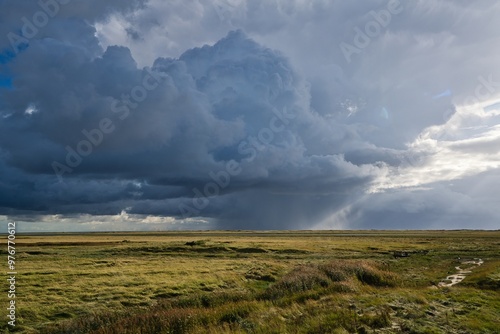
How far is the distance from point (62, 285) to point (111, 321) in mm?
13814

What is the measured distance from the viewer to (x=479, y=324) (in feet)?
59.0

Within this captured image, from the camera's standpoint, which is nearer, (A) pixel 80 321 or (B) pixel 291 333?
(B) pixel 291 333

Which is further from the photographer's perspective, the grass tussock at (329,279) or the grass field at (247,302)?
the grass tussock at (329,279)

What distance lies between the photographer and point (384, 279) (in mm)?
36281

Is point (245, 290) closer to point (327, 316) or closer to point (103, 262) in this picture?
Answer: point (327, 316)

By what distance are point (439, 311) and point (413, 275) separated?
22.9m

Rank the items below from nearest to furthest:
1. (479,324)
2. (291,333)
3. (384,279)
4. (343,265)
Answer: (291,333)
(479,324)
(384,279)
(343,265)

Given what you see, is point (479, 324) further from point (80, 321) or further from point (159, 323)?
point (80, 321)

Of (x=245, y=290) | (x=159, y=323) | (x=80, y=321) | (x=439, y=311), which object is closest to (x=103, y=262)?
(x=245, y=290)

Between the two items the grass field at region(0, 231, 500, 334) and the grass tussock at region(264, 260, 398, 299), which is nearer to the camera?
the grass field at region(0, 231, 500, 334)

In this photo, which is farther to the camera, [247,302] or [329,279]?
[329,279]

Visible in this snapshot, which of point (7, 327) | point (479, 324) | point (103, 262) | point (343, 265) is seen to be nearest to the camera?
point (479, 324)

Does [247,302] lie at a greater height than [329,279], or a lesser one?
lesser

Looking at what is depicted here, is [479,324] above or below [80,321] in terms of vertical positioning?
above
